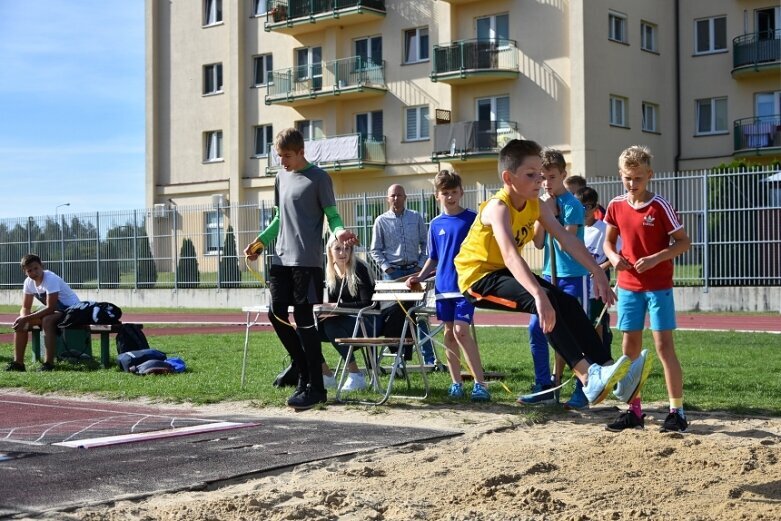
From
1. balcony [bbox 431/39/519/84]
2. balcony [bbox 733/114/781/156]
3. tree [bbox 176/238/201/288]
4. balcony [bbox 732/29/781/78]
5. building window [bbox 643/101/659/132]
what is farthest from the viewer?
building window [bbox 643/101/659/132]

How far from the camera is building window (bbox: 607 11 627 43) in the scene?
123ft

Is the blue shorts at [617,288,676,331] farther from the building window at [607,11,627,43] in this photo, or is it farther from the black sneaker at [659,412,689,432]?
the building window at [607,11,627,43]

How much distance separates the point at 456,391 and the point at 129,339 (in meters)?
5.19

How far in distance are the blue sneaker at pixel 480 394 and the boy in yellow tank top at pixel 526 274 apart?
2.02 metres

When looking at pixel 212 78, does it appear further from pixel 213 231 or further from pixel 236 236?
pixel 236 236

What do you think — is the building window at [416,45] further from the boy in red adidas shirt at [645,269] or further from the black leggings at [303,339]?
the boy in red adidas shirt at [645,269]

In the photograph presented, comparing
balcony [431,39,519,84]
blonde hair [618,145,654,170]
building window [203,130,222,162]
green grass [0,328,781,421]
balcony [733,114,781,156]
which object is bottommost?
green grass [0,328,781,421]

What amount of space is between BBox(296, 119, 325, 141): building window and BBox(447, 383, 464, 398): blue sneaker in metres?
35.1

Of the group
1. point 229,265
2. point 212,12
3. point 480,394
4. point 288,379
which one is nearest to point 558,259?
point 480,394

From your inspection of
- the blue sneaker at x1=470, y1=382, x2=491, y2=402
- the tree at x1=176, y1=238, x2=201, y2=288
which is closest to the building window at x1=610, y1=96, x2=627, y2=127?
the tree at x1=176, y1=238, x2=201, y2=288

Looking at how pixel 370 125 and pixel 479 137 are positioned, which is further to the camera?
pixel 370 125

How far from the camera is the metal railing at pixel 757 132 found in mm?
37000

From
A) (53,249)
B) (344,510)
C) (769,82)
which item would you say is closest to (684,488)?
(344,510)

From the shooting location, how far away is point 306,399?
8492mm
